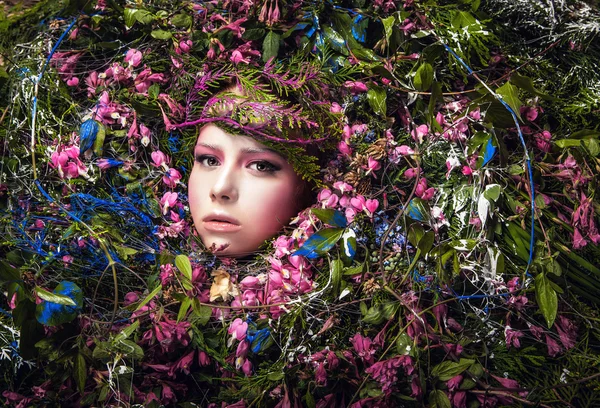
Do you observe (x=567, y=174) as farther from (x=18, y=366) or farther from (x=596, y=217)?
(x=18, y=366)

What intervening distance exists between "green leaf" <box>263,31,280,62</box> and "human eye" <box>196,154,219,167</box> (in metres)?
0.25

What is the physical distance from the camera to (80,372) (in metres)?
1.24

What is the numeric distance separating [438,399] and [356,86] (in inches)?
25.9

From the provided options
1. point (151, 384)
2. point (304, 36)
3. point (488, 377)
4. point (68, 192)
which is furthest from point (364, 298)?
Answer: point (68, 192)

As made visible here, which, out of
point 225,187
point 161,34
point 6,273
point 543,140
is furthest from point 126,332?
point 543,140

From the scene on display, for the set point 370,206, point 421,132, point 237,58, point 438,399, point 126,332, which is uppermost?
point 237,58

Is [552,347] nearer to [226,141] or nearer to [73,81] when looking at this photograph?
[226,141]

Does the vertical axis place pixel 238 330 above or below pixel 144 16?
below

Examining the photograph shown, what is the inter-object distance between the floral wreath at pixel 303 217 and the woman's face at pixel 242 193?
0.03m

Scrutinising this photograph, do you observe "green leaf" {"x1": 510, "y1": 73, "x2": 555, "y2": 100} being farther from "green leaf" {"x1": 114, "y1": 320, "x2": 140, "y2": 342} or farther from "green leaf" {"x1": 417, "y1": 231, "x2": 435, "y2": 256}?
"green leaf" {"x1": 114, "y1": 320, "x2": 140, "y2": 342}

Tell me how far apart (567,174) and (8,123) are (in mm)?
1235

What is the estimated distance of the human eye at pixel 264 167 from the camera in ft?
4.58

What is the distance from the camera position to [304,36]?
1465 mm

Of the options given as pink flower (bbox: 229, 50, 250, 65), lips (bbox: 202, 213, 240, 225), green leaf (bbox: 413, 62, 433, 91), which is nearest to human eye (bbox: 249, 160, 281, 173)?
lips (bbox: 202, 213, 240, 225)
